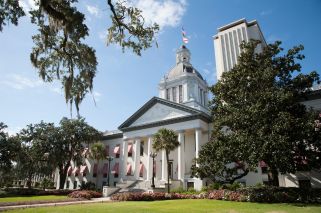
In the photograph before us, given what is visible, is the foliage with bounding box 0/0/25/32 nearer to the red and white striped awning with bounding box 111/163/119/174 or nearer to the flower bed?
the flower bed

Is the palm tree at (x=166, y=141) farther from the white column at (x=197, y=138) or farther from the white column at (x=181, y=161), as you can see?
the white column at (x=197, y=138)

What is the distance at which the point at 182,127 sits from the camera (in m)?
38.0

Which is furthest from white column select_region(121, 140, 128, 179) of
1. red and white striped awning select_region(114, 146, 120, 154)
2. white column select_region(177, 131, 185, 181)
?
white column select_region(177, 131, 185, 181)

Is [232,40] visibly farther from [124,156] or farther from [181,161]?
[124,156]

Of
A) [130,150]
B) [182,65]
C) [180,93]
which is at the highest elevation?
[182,65]

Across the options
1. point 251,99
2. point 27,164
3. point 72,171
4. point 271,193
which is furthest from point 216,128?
point 72,171

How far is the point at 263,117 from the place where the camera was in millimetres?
20766

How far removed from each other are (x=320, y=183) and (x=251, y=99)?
1473 centimetres

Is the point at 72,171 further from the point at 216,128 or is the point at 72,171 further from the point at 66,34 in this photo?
the point at 66,34

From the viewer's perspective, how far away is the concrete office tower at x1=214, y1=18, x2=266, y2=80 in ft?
138

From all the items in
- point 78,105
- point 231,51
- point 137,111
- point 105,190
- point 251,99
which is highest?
point 231,51

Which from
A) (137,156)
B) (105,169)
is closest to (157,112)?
(137,156)

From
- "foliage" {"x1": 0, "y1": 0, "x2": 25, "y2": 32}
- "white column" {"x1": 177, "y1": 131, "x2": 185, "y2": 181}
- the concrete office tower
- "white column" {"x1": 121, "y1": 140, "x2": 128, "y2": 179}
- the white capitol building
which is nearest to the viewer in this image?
"foliage" {"x1": 0, "y1": 0, "x2": 25, "y2": 32}

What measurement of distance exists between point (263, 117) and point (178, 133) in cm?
1889
